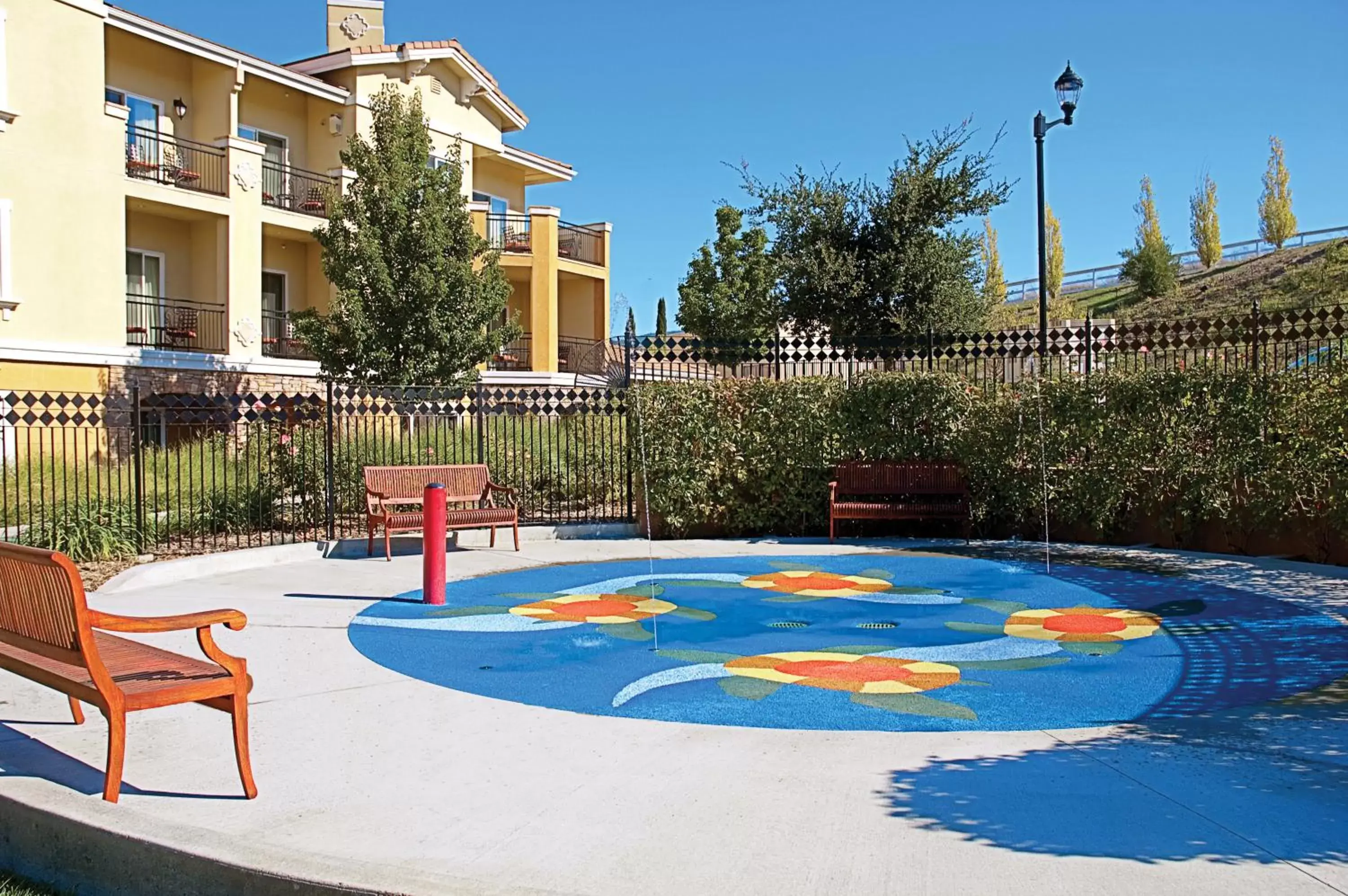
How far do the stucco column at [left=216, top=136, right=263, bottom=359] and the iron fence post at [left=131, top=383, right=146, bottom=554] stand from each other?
45.2 feet

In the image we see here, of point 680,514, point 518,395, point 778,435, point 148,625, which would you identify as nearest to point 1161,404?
point 778,435

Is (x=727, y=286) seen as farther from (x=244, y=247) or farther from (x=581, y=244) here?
(x=244, y=247)

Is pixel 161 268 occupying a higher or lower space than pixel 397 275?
higher

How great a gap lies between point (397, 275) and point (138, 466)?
930 cm

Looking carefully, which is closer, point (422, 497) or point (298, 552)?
point (298, 552)

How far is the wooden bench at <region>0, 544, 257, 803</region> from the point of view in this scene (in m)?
4.34

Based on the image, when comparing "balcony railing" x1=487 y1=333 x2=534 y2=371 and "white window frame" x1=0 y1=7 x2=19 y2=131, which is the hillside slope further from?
"white window frame" x1=0 y1=7 x2=19 y2=131

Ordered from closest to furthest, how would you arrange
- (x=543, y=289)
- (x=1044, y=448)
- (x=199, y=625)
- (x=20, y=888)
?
1. (x=20, y=888)
2. (x=199, y=625)
3. (x=1044, y=448)
4. (x=543, y=289)

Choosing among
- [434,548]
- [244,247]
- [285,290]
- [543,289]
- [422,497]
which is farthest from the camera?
[543,289]

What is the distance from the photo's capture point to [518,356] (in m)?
32.3

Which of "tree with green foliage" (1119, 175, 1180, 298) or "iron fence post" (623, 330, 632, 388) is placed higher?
"tree with green foliage" (1119, 175, 1180, 298)

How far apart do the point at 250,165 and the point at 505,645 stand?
2144 centimetres

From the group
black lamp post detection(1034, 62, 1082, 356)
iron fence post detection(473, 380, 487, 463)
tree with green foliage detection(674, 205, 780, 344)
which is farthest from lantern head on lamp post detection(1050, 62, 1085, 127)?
tree with green foliage detection(674, 205, 780, 344)

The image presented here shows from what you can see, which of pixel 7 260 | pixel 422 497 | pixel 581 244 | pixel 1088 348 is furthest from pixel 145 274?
pixel 1088 348
